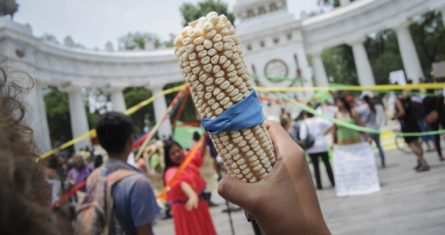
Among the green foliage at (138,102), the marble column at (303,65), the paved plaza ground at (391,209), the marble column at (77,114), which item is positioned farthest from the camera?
the green foliage at (138,102)

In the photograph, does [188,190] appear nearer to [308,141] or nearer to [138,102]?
[308,141]

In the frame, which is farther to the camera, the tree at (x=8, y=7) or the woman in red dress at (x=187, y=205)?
the woman in red dress at (x=187, y=205)

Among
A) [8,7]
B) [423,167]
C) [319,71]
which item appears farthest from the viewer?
[319,71]

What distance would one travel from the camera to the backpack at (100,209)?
2.57 m

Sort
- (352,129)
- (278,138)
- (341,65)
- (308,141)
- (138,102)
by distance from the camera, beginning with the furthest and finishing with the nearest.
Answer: (341,65) → (138,102) → (308,141) → (352,129) → (278,138)

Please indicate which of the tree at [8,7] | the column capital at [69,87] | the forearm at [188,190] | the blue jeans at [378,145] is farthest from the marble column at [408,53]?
the tree at [8,7]

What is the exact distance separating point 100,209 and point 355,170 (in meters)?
6.10

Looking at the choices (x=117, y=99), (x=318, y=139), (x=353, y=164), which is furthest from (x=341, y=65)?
(x=353, y=164)

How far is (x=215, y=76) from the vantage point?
49.0 inches

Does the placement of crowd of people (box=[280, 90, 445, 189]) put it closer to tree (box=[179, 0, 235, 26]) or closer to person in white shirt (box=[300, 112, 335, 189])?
person in white shirt (box=[300, 112, 335, 189])

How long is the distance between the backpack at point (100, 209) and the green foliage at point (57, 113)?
39.2 m

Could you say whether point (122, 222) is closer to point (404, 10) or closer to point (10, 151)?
point (10, 151)

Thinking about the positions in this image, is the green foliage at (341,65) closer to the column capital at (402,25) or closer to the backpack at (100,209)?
the column capital at (402,25)

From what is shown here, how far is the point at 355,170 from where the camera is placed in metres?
7.67
